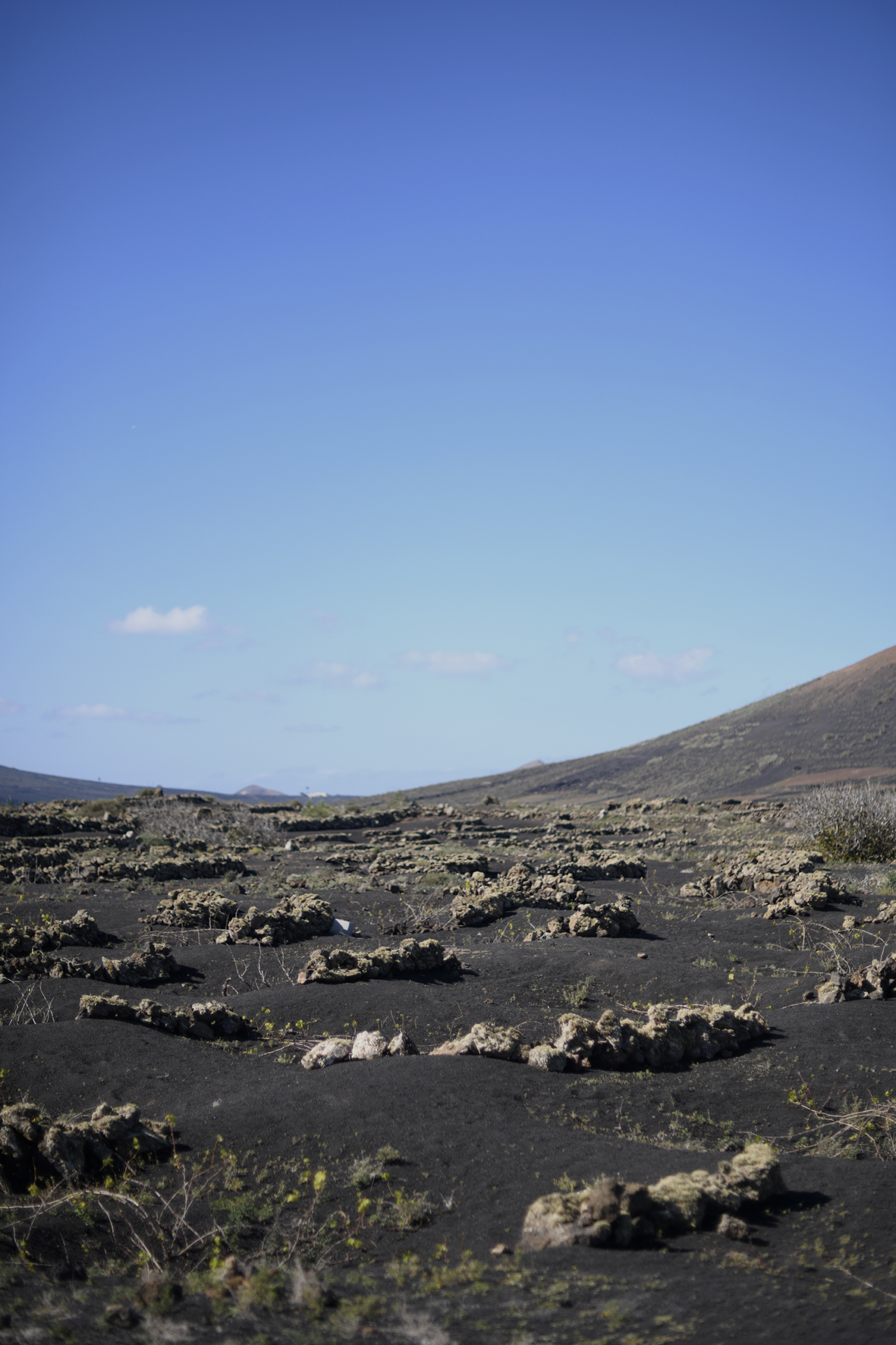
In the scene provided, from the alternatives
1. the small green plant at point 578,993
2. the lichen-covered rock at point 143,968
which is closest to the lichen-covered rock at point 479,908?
the small green plant at point 578,993

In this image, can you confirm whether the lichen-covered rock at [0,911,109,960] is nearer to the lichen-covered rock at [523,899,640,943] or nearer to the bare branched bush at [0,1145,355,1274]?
the bare branched bush at [0,1145,355,1274]

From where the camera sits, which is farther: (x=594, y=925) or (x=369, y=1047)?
(x=594, y=925)

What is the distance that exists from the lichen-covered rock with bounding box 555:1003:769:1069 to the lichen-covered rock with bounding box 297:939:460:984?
8.73 feet

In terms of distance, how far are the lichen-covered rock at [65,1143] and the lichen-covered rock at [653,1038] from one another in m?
3.55

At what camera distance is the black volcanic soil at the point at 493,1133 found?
153 inches

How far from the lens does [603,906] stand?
43.4 feet

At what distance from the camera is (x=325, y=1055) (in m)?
7.48

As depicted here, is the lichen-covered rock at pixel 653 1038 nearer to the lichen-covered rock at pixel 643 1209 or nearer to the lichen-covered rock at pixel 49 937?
the lichen-covered rock at pixel 643 1209

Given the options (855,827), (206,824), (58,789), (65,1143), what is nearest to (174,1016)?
(65,1143)

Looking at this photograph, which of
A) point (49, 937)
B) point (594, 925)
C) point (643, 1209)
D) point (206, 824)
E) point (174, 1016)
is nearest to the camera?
point (643, 1209)

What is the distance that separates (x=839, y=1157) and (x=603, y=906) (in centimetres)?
732

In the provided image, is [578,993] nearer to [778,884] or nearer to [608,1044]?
[608,1044]

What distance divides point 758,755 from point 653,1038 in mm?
60681

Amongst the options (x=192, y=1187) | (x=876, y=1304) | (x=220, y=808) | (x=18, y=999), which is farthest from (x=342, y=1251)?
(x=220, y=808)
